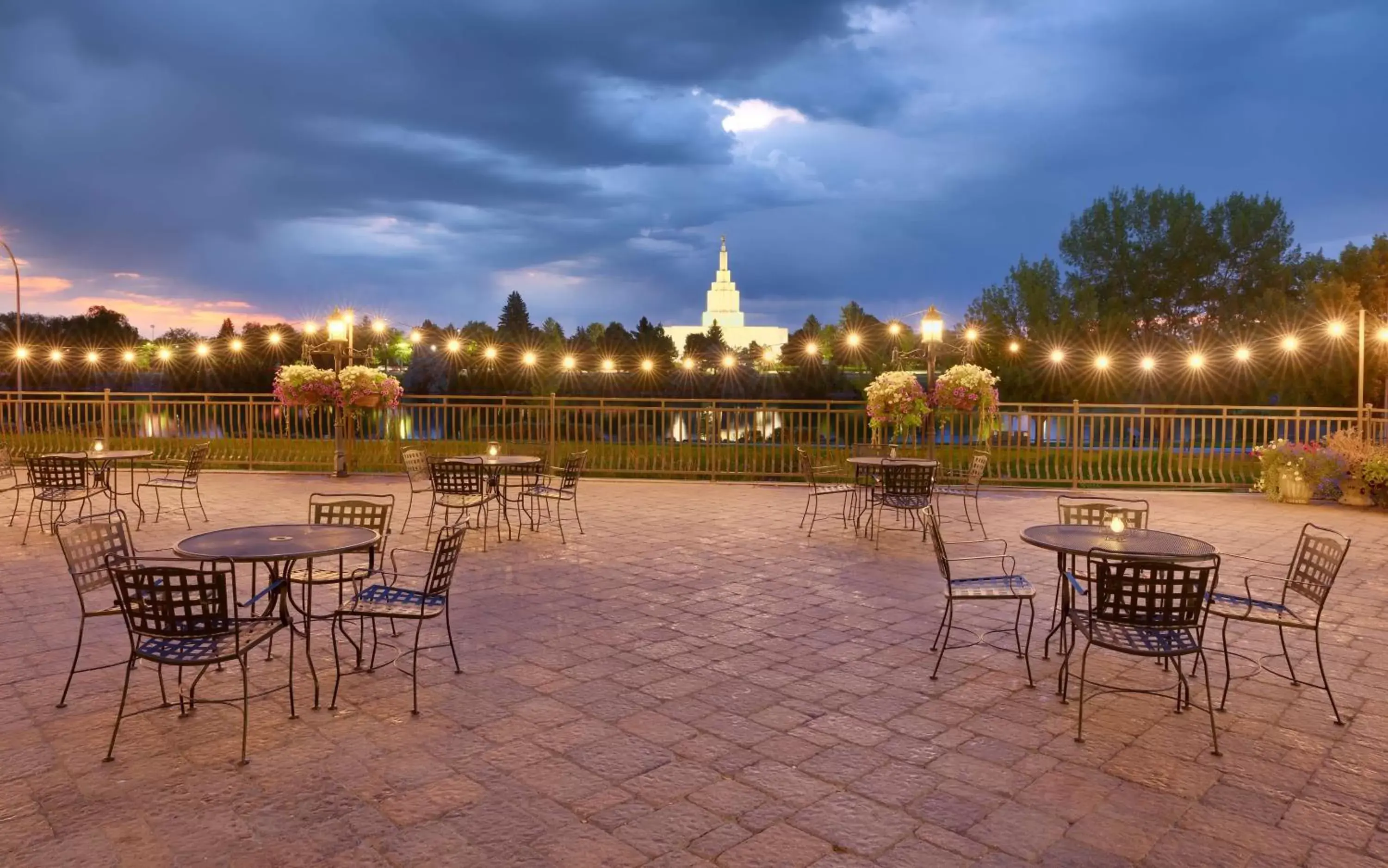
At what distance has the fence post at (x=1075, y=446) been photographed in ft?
46.1

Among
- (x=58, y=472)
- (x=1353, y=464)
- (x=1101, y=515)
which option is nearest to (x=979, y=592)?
(x=1101, y=515)

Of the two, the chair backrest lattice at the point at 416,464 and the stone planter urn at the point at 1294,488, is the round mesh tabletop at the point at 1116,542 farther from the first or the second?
Result: the stone planter urn at the point at 1294,488

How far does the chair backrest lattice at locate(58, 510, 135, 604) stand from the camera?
4.58 metres

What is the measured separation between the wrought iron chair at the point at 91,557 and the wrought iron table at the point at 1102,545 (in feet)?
16.7

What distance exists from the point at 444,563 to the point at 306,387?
11.1 meters

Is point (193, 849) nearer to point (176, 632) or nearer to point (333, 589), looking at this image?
point (176, 632)

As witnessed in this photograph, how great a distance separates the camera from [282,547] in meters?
4.68

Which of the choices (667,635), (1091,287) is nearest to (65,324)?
(1091,287)

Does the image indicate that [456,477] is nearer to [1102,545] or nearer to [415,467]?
[415,467]

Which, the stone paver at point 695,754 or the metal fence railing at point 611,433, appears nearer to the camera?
the stone paver at point 695,754

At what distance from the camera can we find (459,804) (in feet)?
11.3

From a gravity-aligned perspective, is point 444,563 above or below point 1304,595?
above

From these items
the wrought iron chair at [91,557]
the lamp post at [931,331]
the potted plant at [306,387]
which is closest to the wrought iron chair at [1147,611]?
the wrought iron chair at [91,557]

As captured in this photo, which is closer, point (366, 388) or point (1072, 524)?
point (1072, 524)
